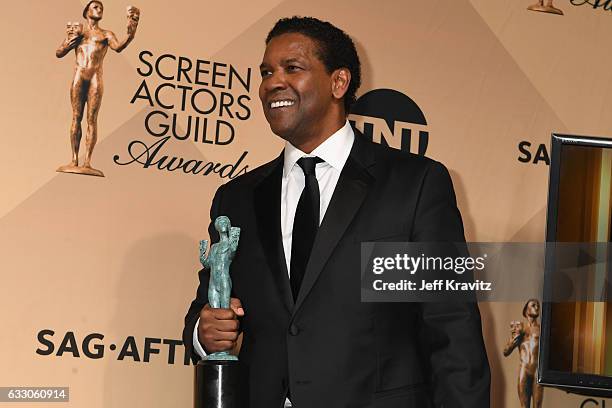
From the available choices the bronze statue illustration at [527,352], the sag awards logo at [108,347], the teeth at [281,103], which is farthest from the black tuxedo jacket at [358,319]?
the bronze statue illustration at [527,352]

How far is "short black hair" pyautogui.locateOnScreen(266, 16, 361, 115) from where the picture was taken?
99.5 inches

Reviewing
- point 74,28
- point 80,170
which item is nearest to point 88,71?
point 74,28

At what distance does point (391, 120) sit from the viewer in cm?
332

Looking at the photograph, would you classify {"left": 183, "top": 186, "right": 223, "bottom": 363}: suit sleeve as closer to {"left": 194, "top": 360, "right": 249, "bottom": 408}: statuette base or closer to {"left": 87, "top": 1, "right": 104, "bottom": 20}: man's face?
{"left": 194, "top": 360, "right": 249, "bottom": 408}: statuette base

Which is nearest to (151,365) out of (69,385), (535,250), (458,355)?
(69,385)

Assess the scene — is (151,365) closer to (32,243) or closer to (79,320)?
(79,320)

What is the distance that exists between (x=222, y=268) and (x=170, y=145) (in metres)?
0.90

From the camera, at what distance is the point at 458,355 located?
2121 millimetres

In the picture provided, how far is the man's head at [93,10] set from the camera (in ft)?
9.66

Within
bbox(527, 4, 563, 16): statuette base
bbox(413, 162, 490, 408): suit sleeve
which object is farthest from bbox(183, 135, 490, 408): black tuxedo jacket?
bbox(527, 4, 563, 16): statuette base

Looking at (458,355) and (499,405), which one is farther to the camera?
(499,405)

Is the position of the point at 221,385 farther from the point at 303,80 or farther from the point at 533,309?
the point at 533,309

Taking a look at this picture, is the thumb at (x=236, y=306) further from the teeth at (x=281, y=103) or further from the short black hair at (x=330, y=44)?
the short black hair at (x=330, y=44)

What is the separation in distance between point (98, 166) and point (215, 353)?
3.10ft
